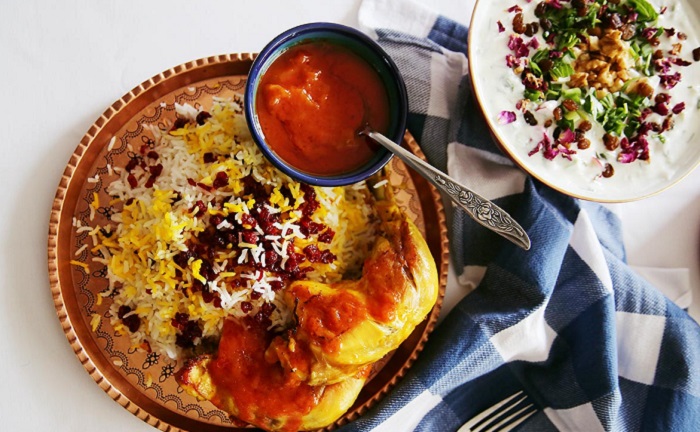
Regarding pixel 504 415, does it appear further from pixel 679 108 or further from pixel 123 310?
pixel 123 310

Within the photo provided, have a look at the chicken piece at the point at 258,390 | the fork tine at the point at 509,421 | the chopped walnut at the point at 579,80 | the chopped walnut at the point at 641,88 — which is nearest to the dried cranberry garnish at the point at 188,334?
the chicken piece at the point at 258,390

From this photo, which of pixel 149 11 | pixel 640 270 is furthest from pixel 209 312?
pixel 640 270

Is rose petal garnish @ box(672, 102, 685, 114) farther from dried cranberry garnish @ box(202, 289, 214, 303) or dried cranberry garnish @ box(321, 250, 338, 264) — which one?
dried cranberry garnish @ box(202, 289, 214, 303)

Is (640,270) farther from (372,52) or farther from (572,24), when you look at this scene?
(372,52)

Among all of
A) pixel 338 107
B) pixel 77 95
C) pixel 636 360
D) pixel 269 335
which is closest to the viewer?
pixel 338 107

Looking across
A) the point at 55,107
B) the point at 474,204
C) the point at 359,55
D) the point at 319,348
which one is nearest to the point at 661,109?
the point at 474,204

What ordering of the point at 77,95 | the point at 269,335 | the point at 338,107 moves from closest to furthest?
the point at 338,107, the point at 269,335, the point at 77,95
